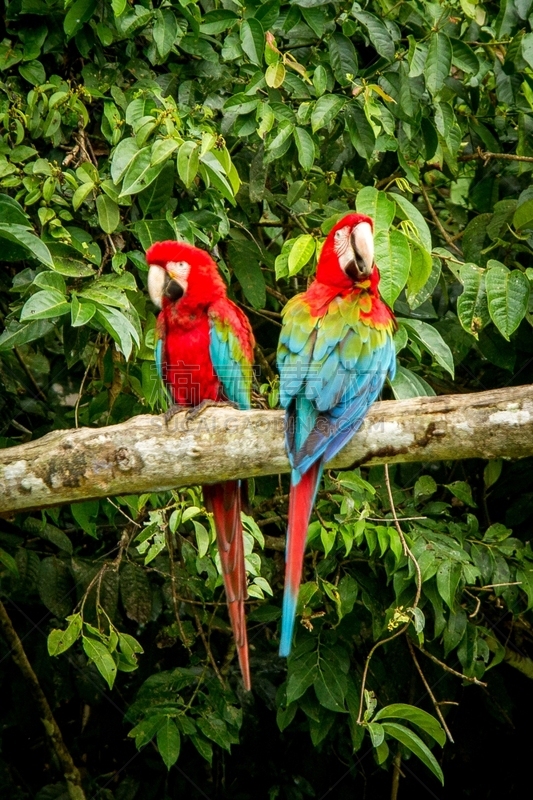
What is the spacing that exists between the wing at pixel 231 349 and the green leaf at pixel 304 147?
1.51 ft

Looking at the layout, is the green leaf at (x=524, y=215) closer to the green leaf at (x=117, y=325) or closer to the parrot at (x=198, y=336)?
the parrot at (x=198, y=336)

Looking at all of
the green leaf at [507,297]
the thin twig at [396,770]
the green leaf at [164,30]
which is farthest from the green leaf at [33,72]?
the thin twig at [396,770]

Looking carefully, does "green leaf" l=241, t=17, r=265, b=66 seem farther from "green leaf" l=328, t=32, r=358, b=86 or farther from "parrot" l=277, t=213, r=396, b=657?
"parrot" l=277, t=213, r=396, b=657

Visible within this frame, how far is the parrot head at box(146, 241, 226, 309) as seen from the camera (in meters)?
2.25

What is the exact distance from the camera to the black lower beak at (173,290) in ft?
7.66

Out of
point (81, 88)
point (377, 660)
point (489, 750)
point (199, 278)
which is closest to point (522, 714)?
point (489, 750)

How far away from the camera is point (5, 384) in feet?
8.68

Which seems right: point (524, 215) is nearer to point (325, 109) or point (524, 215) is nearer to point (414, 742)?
point (325, 109)

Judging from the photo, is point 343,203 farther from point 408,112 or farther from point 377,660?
point 377,660

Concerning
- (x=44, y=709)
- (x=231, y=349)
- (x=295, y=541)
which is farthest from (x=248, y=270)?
(x=44, y=709)

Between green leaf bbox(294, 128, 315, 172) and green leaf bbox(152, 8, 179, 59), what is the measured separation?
15.3 inches

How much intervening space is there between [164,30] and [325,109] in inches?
18.0

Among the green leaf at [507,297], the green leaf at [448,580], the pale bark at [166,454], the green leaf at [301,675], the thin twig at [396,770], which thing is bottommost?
the thin twig at [396,770]

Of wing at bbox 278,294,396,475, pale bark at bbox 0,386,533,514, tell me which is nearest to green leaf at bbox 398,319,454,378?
wing at bbox 278,294,396,475
